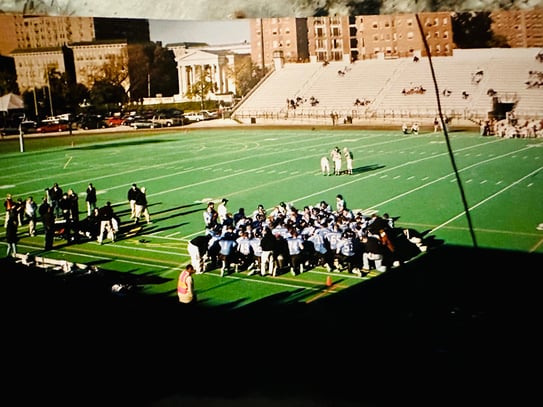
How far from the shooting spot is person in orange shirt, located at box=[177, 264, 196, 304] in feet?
12.6

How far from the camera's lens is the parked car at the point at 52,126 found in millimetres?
4141

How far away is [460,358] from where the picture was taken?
3.31 metres

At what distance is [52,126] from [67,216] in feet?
2.03

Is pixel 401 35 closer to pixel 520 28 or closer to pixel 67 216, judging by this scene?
pixel 520 28

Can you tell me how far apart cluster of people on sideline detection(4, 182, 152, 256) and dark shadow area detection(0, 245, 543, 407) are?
32cm

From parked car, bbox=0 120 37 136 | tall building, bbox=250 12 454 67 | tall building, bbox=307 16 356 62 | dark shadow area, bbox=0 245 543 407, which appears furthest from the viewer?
parked car, bbox=0 120 37 136

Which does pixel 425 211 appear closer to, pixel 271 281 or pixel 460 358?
pixel 460 358

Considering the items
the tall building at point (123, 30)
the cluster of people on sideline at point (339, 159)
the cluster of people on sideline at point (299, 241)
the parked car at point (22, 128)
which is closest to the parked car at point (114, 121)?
the parked car at point (22, 128)

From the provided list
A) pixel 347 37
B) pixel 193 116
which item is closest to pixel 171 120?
pixel 193 116

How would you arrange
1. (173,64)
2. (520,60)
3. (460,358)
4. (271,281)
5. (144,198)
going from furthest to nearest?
(144,198)
(271,281)
(173,64)
(460,358)
(520,60)

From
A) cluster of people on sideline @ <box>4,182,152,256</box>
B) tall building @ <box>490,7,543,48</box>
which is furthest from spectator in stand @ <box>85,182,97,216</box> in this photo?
tall building @ <box>490,7,543,48</box>

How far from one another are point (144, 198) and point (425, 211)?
1.98 m

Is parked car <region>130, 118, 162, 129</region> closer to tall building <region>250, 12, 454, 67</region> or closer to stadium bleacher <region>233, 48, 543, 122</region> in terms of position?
stadium bleacher <region>233, 48, 543, 122</region>

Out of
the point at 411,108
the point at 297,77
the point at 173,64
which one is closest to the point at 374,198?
the point at 411,108
